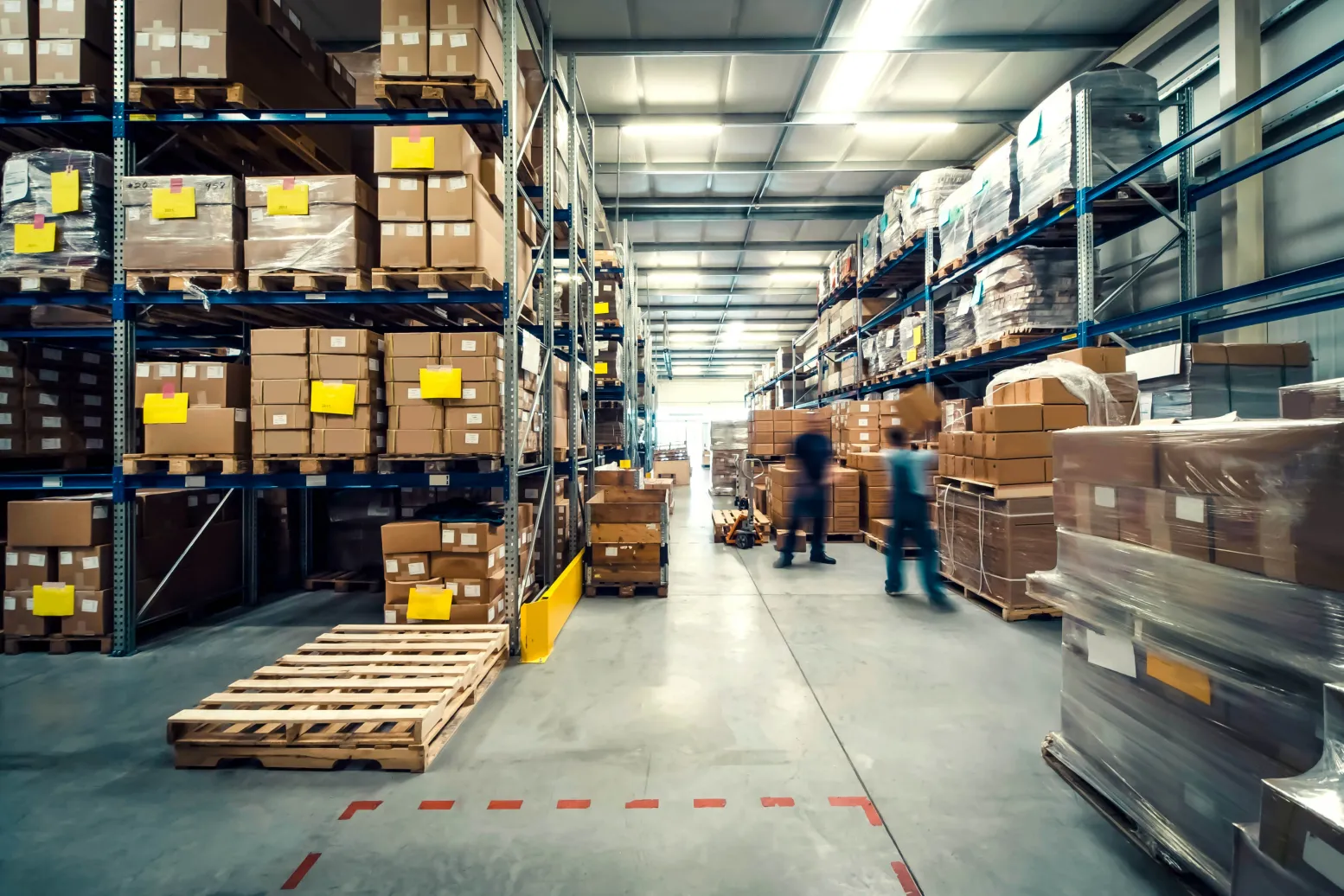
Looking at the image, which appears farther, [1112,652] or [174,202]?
[174,202]

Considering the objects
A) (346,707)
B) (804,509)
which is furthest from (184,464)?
(804,509)

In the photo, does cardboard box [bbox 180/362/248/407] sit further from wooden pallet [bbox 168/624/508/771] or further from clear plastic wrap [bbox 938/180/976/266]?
clear plastic wrap [bbox 938/180/976/266]

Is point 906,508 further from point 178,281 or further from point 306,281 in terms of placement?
point 178,281

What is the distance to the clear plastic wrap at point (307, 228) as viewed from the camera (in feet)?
12.9

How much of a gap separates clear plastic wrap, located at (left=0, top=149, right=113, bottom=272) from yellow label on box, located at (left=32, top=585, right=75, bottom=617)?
7.42 feet

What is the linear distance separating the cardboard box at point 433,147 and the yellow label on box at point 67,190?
214 centimetres

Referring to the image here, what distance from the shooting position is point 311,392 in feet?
12.9

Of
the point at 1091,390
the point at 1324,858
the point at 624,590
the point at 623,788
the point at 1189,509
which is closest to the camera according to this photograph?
the point at 1324,858

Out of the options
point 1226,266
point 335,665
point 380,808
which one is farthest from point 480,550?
point 1226,266

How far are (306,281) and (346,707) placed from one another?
2800 mm

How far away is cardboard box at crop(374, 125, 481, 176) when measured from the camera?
3887 millimetres

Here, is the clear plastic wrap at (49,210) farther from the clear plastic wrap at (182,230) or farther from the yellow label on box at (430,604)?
the yellow label on box at (430,604)

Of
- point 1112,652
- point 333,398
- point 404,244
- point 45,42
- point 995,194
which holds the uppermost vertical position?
point 45,42

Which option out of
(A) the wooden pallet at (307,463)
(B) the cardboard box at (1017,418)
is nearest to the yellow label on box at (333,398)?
(A) the wooden pallet at (307,463)
